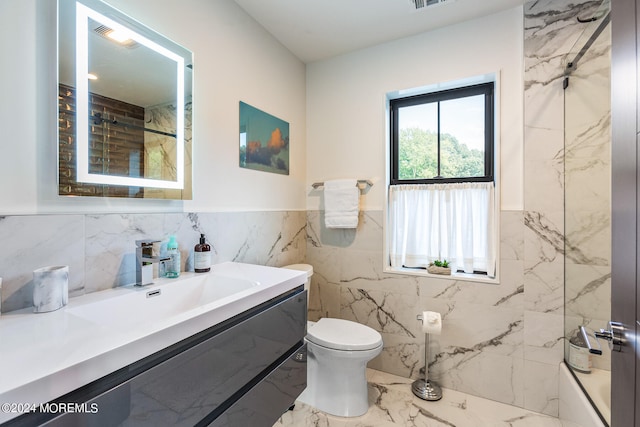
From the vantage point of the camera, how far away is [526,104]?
1.67 meters

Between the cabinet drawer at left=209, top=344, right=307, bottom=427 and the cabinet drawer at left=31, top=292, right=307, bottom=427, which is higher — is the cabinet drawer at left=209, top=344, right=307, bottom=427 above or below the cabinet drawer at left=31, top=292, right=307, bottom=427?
below

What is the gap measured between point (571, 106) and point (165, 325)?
2191mm

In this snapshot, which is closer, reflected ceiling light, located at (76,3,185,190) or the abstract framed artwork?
reflected ceiling light, located at (76,3,185,190)

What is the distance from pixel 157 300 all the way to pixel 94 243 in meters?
0.31

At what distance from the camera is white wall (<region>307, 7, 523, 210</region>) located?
1.72 meters

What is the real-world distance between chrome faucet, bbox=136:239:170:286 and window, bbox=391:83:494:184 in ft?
5.56

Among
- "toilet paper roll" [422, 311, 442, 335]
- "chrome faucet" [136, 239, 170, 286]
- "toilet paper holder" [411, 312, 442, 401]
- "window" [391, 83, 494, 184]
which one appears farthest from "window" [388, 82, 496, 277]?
"chrome faucet" [136, 239, 170, 286]

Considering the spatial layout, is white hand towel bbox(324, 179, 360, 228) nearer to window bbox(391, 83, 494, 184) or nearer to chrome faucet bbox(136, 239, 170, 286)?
window bbox(391, 83, 494, 184)

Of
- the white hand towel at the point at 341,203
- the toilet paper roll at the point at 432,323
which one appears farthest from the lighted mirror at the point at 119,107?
the toilet paper roll at the point at 432,323

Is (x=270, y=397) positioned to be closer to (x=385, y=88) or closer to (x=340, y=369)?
(x=340, y=369)

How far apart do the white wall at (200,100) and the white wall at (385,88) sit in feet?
0.59

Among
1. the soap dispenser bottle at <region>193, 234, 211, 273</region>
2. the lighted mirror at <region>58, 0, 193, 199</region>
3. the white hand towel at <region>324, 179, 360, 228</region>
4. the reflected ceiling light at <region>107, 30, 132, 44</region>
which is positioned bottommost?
the soap dispenser bottle at <region>193, 234, 211, 273</region>

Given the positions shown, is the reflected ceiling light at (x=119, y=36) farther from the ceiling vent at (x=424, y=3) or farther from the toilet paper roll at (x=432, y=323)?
the toilet paper roll at (x=432, y=323)

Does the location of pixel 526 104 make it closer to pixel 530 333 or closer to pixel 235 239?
pixel 530 333
